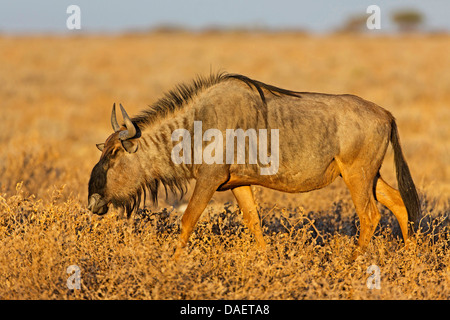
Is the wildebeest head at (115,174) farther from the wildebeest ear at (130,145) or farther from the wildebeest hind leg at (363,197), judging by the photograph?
the wildebeest hind leg at (363,197)

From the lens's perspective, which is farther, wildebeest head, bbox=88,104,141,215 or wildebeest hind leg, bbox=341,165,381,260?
wildebeest hind leg, bbox=341,165,381,260

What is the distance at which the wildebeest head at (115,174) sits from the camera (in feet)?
17.6

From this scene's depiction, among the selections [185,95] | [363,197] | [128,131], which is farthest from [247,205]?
[128,131]

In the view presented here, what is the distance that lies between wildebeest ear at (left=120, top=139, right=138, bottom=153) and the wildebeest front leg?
68cm

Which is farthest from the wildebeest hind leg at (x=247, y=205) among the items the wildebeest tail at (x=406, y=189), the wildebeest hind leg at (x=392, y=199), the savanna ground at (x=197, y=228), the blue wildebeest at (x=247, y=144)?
the wildebeest tail at (x=406, y=189)

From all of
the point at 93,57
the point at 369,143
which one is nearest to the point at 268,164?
A: the point at 369,143

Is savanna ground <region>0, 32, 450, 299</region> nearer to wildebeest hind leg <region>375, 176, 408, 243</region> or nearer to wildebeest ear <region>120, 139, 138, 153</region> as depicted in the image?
wildebeest hind leg <region>375, 176, 408, 243</region>

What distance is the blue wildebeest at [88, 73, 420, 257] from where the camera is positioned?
5.33m

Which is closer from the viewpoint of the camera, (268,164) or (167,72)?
(268,164)

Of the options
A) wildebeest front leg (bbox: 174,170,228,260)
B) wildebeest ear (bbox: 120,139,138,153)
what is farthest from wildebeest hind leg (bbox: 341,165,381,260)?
wildebeest ear (bbox: 120,139,138,153)

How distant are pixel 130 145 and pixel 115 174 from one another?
30 cm

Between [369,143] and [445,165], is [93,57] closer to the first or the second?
[445,165]

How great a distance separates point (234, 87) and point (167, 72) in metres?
21.6
